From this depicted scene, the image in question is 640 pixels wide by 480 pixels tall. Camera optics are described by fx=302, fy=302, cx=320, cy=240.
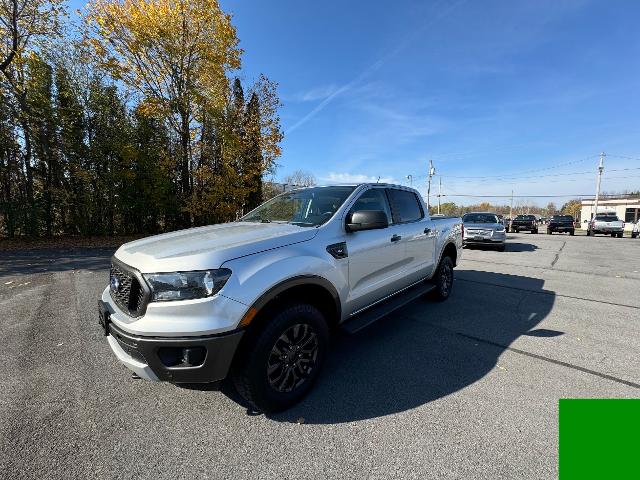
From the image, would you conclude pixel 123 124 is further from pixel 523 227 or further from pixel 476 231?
pixel 523 227

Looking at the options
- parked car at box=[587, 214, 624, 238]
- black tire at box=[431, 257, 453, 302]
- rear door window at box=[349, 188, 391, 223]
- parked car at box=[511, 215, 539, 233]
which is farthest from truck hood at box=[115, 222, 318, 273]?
parked car at box=[511, 215, 539, 233]

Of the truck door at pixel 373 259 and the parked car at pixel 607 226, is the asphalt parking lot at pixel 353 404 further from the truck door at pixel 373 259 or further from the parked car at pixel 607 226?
the parked car at pixel 607 226

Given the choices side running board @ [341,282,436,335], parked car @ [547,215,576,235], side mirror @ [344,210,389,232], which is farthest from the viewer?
parked car @ [547,215,576,235]

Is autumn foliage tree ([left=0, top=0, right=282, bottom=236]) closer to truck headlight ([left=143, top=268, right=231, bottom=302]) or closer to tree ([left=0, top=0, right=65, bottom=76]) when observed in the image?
tree ([left=0, top=0, right=65, bottom=76])

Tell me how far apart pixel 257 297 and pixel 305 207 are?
1.53 metres

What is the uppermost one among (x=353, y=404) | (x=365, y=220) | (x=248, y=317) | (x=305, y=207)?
(x=305, y=207)

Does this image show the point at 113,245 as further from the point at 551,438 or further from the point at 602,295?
the point at 602,295

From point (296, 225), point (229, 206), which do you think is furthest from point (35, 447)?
point (229, 206)

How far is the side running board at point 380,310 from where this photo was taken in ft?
9.64

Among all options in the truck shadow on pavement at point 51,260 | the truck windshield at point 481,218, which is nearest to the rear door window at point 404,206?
the truck shadow on pavement at point 51,260

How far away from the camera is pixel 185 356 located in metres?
1.98

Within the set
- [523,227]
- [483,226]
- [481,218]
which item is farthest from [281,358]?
[523,227]

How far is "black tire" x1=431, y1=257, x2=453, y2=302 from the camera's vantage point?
16.3 ft

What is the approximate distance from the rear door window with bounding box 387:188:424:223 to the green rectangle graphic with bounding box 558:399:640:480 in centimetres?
244
